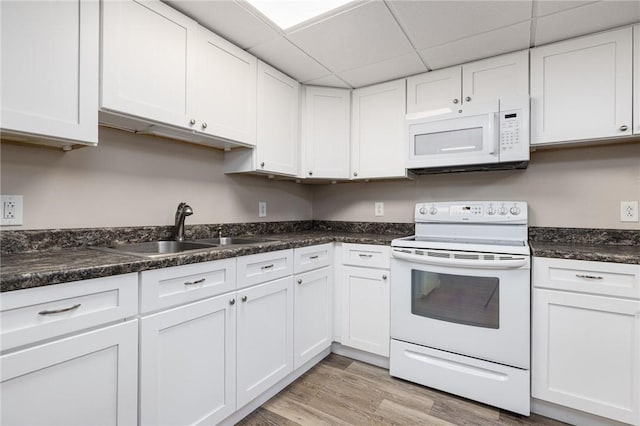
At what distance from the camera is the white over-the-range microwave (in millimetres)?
1919

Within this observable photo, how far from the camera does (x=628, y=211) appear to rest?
1.89 m

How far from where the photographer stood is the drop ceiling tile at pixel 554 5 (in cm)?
153

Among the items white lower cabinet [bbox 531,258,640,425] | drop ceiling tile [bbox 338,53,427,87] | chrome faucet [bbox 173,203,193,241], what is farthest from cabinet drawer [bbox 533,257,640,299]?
chrome faucet [bbox 173,203,193,241]

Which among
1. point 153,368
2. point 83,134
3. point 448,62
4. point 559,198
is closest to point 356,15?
point 448,62

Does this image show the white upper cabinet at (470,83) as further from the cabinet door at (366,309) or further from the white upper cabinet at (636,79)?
the cabinet door at (366,309)

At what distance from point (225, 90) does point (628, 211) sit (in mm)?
2536

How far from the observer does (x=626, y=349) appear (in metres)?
1.48

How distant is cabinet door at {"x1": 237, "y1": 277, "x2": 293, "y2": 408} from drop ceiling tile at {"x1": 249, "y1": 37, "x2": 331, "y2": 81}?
1433mm

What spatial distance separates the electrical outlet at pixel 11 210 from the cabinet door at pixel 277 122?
1190mm

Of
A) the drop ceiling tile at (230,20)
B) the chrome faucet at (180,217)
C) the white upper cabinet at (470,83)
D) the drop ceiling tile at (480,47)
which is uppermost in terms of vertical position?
the drop ceiling tile at (480,47)

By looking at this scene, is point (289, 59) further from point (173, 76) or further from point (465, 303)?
point (465, 303)

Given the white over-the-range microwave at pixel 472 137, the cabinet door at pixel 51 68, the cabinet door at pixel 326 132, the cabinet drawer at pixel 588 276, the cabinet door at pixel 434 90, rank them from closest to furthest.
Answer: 1. the cabinet door at pixel 51 68
2. the cabinet drawer at pixel 588 276
3. the white over-the-range microwave at pixel 472 137
4. the cabinet door at pixel 434 90
5. the cabinet door at pixel 326 132

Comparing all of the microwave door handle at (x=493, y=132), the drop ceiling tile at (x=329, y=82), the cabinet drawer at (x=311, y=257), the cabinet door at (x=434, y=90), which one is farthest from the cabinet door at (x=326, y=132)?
the microwave door handle at (x=493, y=132)

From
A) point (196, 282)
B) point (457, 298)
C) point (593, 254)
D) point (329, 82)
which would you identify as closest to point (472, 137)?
point (593, 254)
